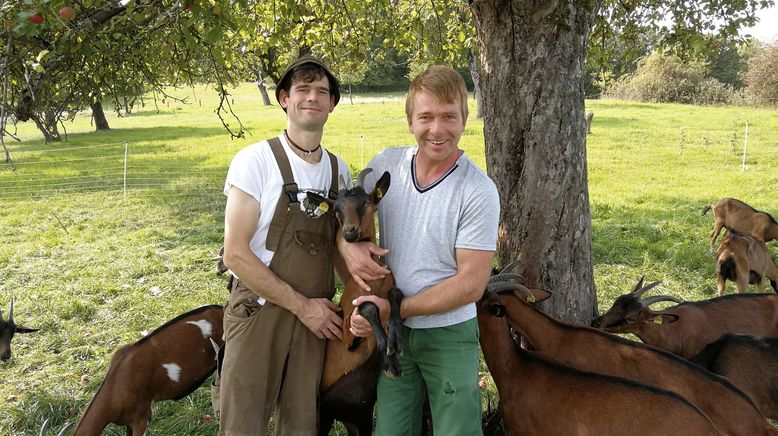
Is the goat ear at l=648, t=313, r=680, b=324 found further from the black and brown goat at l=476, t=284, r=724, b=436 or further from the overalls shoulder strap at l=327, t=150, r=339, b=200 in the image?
the overalls shoulder strap at l=327, t=150, r=339, b=200

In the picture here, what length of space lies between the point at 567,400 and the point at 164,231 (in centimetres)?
895

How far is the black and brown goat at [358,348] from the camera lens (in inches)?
109

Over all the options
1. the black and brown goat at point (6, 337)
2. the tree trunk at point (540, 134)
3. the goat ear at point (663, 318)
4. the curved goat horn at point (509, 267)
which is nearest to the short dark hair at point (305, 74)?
the tree trunk at point (540, 134)

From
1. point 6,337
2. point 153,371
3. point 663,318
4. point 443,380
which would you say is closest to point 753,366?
point 663,318

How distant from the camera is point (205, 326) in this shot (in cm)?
500

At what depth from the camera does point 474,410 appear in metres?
2.85

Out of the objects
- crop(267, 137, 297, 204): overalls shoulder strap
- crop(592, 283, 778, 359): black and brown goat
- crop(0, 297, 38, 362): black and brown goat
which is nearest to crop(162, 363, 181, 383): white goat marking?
crop(0, 297, 38, 362): black and brown goat

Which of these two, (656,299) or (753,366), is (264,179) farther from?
(753,366)

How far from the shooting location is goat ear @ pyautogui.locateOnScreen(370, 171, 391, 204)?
9.27ft

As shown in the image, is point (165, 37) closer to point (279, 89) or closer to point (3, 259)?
point (279, 89)

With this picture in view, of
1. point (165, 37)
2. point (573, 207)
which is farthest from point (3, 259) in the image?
point (573, 207)

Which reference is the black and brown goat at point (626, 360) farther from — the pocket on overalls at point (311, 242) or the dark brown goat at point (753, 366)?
the pocket on overalls at point (311, 242)

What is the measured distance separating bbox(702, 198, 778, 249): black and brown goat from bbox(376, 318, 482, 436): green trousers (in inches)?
289

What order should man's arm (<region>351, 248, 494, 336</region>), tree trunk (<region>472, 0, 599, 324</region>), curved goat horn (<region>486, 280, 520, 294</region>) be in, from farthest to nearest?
tree trunk (<region>472, 0, 599, 324</region>) < curved goat horn (<region>486, 280, 520, 294</region>) < man's arm (<region>351, 248, 494, 336</region>)
